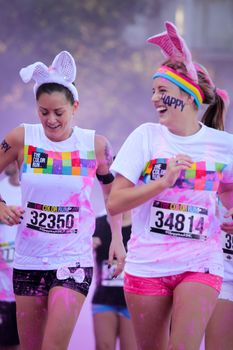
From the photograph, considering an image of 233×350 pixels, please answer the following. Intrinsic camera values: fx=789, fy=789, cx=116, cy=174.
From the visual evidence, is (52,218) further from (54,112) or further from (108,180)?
(54,112)

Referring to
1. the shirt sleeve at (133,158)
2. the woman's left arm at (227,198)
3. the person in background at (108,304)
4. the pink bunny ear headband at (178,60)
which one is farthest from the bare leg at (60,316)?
the person in background at (108,304)

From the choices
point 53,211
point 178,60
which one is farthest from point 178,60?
point 53,211

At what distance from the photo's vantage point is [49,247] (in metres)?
4.54

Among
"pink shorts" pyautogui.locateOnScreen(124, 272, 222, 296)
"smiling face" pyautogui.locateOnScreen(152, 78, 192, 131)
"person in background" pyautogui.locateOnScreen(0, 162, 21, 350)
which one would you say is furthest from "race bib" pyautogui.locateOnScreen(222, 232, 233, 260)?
"person in background" pyautogui.locateOnScreen(0, 162, 21, 350)

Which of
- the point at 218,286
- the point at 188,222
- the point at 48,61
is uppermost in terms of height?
the point at 48,61

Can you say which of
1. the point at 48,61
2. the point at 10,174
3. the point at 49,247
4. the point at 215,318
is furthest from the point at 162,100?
the point at 48,61

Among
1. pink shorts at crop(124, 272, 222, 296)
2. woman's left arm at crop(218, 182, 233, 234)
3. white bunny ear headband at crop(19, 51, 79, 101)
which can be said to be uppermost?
white bunny ear headband at crop(19, 51, 79, 101)

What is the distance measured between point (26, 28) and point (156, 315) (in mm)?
3767

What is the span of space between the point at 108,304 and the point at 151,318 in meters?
2.09

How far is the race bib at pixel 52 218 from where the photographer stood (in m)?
4.54

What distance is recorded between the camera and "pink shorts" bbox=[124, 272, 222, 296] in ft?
13.2

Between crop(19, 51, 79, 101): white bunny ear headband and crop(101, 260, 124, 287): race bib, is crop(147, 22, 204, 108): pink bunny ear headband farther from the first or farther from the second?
crop(101, 260, 124, 287): race bib

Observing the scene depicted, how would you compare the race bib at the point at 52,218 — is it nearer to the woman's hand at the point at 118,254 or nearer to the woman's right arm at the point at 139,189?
the woman's hand at the point at 118,254

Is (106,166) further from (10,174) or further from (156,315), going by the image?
(10,174)
